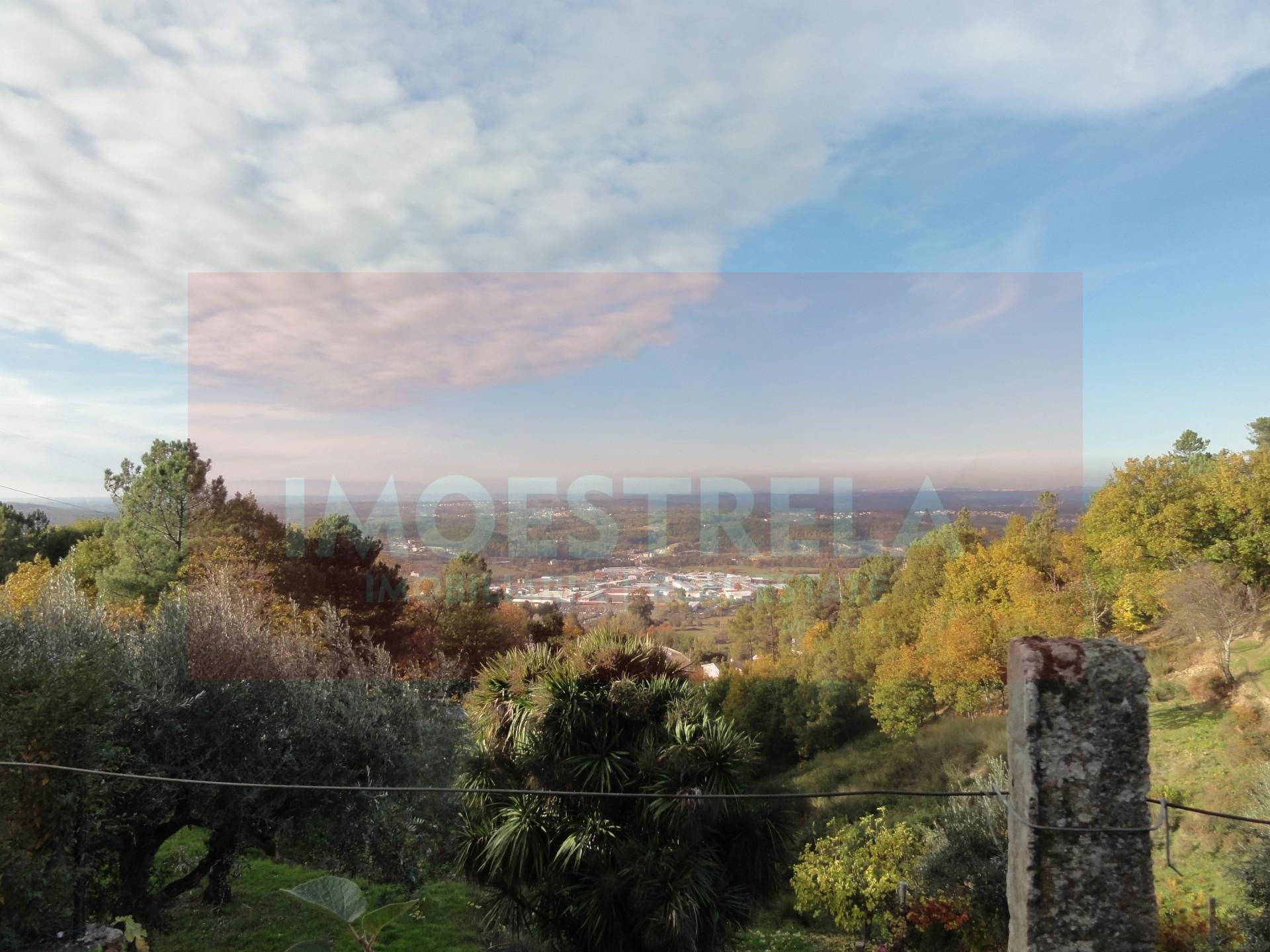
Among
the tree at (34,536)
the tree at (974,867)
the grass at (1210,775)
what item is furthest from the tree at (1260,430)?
the tree at (34,536)

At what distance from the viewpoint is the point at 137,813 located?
7.94 metres

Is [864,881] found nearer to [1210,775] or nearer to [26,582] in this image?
[1210,775]

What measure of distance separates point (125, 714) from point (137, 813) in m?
1.19

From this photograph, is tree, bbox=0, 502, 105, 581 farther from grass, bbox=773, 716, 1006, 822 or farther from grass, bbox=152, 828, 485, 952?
grass, bbox=773, 716, 1006, 822

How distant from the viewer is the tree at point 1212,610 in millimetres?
19047

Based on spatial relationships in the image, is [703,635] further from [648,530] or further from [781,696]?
[648,530]

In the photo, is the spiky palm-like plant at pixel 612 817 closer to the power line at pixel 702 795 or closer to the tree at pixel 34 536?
the power line at pixel 702 795

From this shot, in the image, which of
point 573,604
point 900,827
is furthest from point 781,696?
point 900,827

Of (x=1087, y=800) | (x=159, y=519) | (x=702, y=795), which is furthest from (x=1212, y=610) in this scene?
(x=159, y=519)

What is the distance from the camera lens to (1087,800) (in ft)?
6.09

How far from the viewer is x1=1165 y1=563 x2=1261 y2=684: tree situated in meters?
19.0

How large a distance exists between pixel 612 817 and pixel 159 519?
795 inches

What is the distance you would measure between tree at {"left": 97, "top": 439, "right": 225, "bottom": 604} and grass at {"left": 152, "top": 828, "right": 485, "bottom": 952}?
11.4 metres

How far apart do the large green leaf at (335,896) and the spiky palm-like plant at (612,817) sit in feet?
16.8
